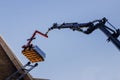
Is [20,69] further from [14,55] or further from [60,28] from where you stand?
[60,28]

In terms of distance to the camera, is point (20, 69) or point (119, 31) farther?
point (20, 69)

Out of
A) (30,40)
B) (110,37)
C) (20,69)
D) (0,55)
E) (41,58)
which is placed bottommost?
(110,37)

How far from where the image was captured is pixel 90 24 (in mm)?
14734

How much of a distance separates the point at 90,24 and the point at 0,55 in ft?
18.7

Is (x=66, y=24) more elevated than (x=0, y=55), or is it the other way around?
(x=0, y=55)

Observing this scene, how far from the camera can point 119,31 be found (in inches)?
511

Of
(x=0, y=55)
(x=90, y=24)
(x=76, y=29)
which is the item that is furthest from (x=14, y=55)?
(x=90, y=24)

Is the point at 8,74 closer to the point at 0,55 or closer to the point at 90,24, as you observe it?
the point at 0,55

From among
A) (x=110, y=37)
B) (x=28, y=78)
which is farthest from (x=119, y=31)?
(x=28, y=78)

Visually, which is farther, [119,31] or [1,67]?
[1,67]

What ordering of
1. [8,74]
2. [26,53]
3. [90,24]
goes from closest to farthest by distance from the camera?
[26,53], [90,24], [8,74]

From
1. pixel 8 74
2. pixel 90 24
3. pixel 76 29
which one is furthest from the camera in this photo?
pixel 8 74

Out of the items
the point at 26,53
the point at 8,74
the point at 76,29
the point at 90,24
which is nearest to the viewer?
the point at 26,53

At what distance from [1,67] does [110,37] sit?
22.1 feet
